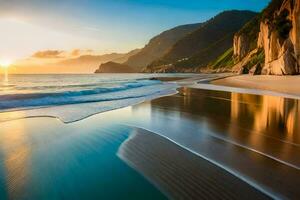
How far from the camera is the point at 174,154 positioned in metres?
6.07

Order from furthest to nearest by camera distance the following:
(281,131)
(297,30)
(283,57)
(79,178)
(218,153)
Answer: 1. (283,57)
2. (297,30)
3. (281,131)
4. (218,153)
5. (79,178)

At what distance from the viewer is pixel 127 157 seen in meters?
6.03

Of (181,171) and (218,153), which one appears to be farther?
(218,153)

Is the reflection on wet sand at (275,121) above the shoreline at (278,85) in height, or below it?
above

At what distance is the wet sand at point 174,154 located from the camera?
4355 millimetres

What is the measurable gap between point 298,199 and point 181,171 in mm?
1946

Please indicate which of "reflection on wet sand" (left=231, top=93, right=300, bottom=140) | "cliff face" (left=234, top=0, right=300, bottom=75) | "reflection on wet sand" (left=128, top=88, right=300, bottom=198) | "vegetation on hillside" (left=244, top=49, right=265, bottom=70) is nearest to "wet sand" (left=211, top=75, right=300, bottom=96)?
"cliff face" (left=234, top=0, right=300, bottom=75)

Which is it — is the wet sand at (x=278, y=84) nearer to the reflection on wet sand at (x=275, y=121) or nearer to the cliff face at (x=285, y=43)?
the cliff face at (x=285, y=43)

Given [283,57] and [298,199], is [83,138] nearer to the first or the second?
[298,199]

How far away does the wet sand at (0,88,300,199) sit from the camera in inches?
171

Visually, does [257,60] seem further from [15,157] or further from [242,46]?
[15,157]

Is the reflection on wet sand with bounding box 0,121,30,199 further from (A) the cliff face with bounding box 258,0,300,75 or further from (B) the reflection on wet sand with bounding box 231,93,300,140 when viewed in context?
(A) the cliff face with bounding box 258,0,300,75

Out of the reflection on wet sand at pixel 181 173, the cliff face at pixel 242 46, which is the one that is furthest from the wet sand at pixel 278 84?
the cliff face at pixel 242 46

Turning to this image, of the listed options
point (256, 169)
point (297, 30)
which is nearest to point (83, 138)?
point (256, 169)
